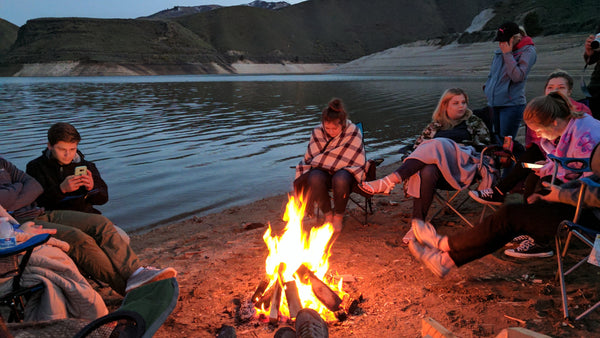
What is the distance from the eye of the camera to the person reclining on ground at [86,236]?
2.83 m

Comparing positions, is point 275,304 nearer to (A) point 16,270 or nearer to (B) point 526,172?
(A) point 16,270

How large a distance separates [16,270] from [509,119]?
547cm

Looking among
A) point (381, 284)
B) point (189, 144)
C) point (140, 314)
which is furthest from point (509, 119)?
point (189, 144)

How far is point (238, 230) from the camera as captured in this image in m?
4.82

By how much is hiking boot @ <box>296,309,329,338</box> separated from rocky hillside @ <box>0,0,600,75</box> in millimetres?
40962

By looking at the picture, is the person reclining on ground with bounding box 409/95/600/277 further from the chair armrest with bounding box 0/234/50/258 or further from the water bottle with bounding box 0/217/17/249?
the water bottle with bounding box 0/217/17/249

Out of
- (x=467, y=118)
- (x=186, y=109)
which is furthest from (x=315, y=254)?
(x=186, y=109)

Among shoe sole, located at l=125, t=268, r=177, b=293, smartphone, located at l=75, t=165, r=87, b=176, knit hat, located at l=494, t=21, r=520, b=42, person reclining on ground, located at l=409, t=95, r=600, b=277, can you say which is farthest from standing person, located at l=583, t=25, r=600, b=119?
smartphone, located at l=75, t=165, r=87, b=176

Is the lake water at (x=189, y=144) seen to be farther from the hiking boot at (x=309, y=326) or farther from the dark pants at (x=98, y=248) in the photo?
the hiking boot at (x=309, y=326)

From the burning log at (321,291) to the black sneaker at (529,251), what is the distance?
5.34 ft

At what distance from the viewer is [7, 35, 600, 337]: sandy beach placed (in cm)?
252

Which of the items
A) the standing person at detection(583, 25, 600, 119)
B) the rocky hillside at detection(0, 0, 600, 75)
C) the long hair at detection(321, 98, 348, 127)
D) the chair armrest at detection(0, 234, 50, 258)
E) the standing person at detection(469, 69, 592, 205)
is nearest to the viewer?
the chair armrest at detection(0, 234, 50, 258)

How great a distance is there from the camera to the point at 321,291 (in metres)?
2.71

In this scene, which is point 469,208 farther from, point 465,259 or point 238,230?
point 238,230
